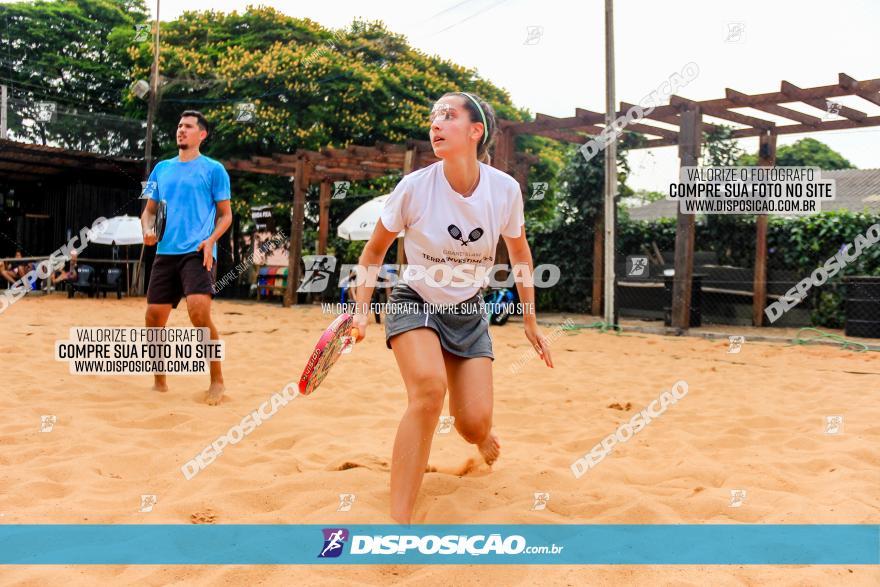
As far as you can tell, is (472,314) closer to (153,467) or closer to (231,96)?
(153,467)

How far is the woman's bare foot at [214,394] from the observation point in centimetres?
473

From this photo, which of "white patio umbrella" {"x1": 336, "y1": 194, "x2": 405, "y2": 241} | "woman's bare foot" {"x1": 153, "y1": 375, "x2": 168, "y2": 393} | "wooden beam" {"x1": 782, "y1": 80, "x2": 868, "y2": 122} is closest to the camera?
"woman's bare foot" {"x1": 153, "y1": 375, "x2": 168, "y2": 393}

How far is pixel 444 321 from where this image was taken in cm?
289

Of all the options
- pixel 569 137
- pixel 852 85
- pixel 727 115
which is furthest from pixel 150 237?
pixel 569 137

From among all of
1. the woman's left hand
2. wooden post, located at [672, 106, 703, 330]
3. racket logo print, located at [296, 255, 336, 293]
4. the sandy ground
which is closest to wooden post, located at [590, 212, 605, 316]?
wooden post, located at [672, 106, 703, 330]

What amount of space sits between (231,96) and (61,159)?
522cm

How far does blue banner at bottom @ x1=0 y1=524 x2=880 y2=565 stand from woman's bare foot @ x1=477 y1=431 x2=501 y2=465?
0.55 m

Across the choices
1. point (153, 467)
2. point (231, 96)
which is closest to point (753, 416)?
point (153, 467)

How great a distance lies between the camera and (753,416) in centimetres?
456

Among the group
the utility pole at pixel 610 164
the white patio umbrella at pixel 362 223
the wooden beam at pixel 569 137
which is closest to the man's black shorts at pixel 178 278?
the utility pole at pixel 610 164

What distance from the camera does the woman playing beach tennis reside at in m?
2.79

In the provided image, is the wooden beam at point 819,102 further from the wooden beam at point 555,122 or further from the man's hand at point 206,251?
the man's hand at point 206,251

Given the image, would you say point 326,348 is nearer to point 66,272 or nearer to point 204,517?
point 204,517

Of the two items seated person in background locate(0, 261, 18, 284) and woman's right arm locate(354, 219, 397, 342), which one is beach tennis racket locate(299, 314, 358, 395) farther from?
seated person in background locate(0, 261, 18, 284)
